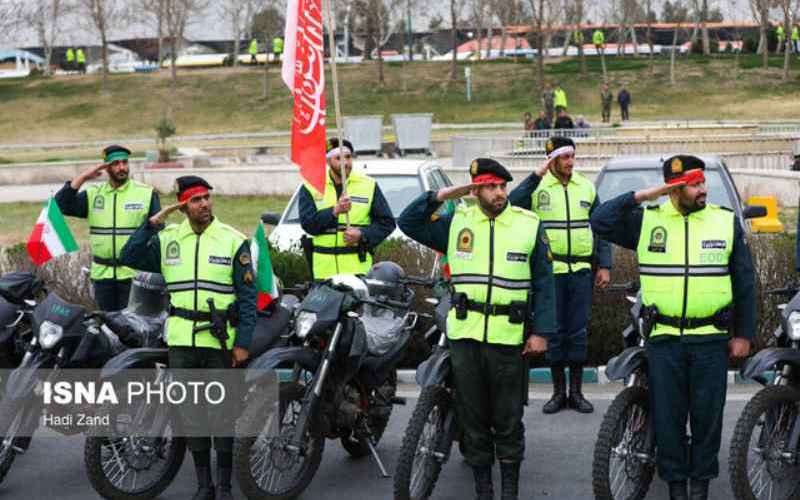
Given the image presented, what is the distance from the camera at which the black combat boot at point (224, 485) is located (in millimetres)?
7574

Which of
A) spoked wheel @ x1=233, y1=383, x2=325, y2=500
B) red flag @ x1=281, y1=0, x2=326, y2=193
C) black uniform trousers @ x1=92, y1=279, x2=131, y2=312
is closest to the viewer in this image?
spoked wheel @ x1=233, y1=383, x2=325, y2=500

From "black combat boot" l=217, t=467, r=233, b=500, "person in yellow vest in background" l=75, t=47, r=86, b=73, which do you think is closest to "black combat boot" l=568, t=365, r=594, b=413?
"black combat boot" l=217, t=467, r=233, b=500

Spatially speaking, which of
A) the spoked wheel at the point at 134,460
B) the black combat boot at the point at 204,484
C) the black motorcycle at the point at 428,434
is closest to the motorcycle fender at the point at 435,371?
the black motorcycle at the point at 428,434

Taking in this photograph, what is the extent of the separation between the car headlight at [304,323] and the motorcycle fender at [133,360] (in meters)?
0.81

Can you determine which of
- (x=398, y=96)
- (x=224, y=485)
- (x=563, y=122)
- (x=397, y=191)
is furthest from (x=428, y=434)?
(x=398, y=96)

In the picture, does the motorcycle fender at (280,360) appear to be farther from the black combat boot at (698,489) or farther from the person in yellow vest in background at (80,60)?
the person in yellow vest in background at (80,60)

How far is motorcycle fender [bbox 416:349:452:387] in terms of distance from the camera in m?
7.36

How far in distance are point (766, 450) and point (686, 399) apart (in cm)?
48

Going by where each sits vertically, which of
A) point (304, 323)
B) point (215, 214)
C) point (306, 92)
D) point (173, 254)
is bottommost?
point (215, 214)

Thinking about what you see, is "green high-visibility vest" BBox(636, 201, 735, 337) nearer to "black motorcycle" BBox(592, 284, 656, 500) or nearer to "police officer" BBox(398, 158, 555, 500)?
"black motorcycle" BBox(592, 284, 656, 500)

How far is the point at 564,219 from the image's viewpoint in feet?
31.5

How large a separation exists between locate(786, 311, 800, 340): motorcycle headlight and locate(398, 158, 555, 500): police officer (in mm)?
1235

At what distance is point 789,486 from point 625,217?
1.62 metres

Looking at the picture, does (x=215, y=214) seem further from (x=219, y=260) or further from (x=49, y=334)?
(x=219, y=260)
